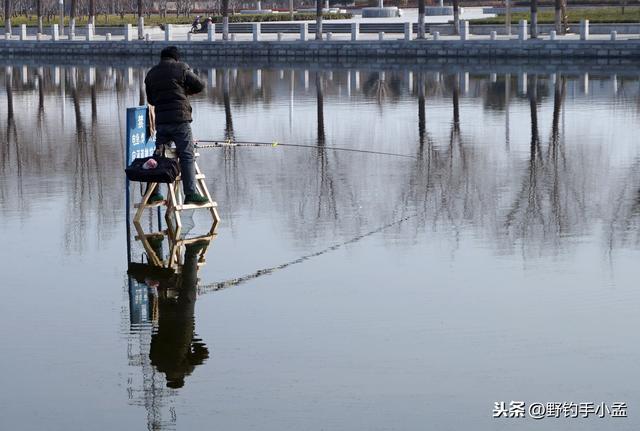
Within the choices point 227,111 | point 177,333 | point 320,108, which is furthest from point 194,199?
point 320,108

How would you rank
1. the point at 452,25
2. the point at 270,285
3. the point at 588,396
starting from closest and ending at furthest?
the point at 588,396 < the point at 270,285 < the point at 452,25

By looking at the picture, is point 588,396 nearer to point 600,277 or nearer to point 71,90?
point 600,277

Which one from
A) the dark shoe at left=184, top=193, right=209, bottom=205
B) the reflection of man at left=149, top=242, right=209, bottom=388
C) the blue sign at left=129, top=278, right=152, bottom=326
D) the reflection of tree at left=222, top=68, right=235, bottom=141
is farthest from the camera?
the reflection of tree at left=222, top=68, right=235, bottom=141

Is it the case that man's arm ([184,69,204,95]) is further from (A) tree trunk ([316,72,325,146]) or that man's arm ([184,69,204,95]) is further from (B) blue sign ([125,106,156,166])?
(A) tree trunk ([316,72,325,146])

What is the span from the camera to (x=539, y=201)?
1238 centimetres

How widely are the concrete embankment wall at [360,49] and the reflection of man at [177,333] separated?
29652 millimetres

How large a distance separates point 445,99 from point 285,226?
14.7 metres

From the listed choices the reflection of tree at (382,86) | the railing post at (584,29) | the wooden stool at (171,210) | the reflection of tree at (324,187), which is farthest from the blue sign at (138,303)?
the railing post at (584,29)

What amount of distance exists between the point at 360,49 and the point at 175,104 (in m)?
31.4

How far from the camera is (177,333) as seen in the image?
7617 mm

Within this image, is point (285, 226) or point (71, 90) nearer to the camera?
point (285, 226)

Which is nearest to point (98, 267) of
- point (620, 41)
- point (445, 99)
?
point (445, 99)

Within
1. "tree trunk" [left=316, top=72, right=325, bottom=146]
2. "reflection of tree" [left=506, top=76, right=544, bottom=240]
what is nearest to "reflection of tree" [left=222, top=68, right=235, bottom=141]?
"tree trunk" [left=316, top=72, right=325, bottom=146]

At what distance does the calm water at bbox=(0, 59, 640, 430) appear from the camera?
6.36 m
